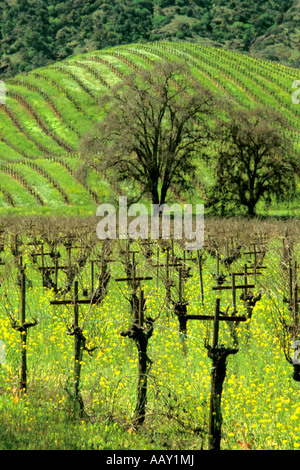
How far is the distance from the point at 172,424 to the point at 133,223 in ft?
90.7

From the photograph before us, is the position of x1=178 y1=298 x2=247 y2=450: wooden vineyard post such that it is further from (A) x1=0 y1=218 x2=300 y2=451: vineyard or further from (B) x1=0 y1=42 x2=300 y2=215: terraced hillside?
(B) x1=0 y1=42 x2=300 y2=215: terraced hillside

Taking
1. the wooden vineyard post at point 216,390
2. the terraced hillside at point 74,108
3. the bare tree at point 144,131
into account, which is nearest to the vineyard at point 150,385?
the wooden vineyard post at point 216,390

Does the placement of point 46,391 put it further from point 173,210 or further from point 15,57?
point 15,57

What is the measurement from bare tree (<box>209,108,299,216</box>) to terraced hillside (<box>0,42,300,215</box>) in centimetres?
482

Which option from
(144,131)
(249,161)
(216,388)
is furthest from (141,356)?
(249,161)

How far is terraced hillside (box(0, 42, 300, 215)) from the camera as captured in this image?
50.6 m

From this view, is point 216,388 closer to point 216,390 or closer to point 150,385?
point 216,390

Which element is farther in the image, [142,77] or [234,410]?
[142,77]

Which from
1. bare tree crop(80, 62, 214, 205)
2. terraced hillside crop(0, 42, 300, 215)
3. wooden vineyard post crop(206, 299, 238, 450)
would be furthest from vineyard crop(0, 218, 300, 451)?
terraced hillside crop(0, 42, 300, 215)

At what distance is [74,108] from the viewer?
80000 mm

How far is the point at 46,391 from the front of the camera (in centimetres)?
1016

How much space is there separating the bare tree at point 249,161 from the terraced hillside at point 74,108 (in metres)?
4.82

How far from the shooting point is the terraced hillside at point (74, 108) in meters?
50.6

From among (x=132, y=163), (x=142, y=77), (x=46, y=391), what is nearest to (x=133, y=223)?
(x=132, y=163)
